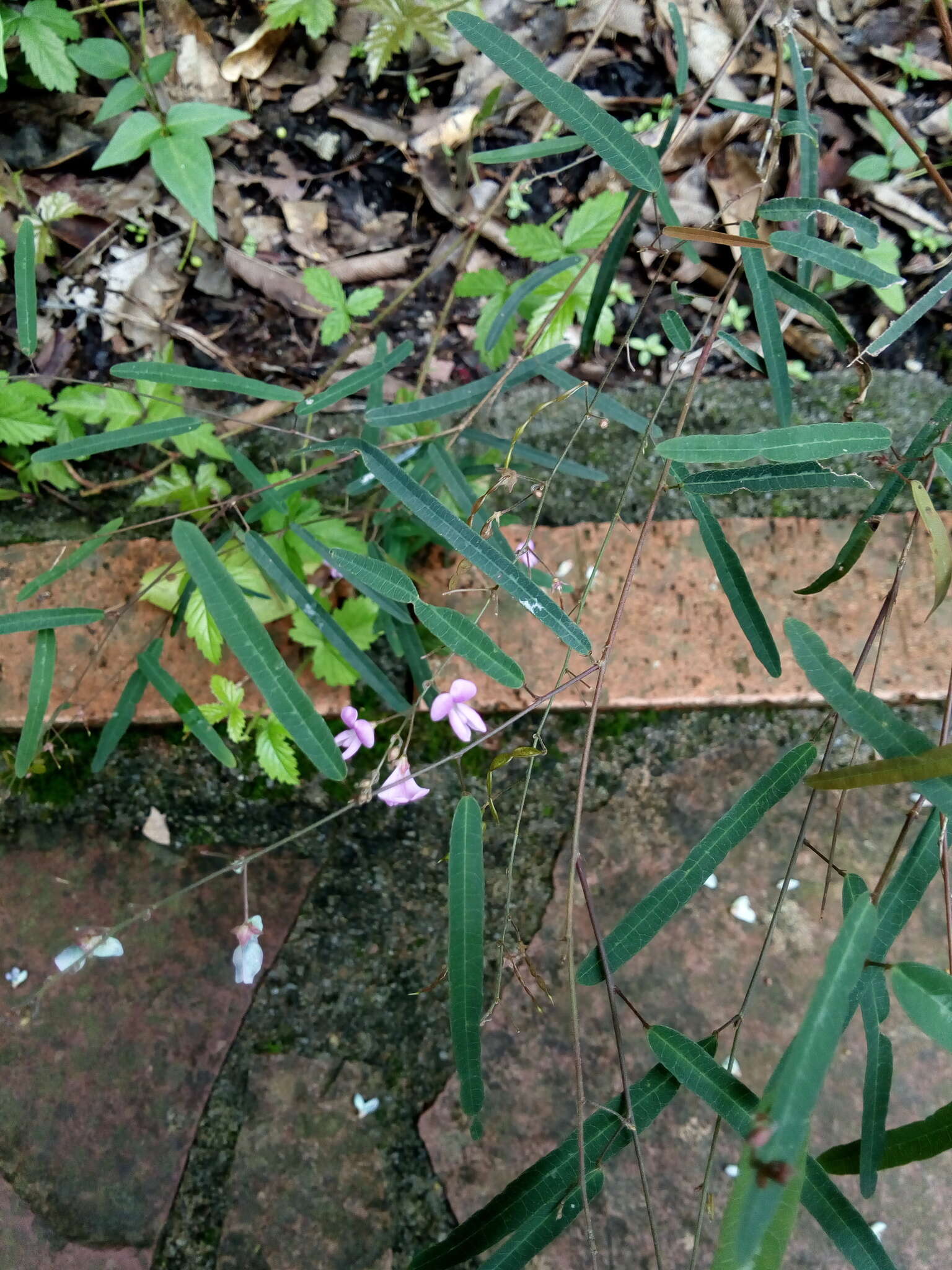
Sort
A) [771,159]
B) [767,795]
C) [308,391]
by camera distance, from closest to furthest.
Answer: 1. [767,795]
2. [771,159]
3. [308,391]

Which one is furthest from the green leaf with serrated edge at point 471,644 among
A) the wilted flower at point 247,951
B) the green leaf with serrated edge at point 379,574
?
the wilted flower at point 247,951

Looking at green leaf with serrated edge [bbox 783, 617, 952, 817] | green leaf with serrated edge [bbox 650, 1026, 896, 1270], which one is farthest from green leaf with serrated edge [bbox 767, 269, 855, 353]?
green leaf with serrated edge [bbox 650, 1026, 896, 1270]

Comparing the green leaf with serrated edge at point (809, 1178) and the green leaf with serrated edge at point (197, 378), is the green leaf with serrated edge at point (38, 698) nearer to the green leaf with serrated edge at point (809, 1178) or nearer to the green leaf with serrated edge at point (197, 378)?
the green leaf with serrated edge at point (197, 378)

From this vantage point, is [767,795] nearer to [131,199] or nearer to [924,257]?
[924,257]

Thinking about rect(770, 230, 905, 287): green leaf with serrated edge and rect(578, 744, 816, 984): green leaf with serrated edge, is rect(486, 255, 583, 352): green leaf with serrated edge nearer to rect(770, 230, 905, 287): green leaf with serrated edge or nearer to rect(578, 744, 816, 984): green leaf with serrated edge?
rect(770, 230, 905, 287): green leaf with serrated edge

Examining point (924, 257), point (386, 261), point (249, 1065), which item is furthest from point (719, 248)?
point (249, 1065)

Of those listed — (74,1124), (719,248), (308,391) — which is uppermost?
(719,248)
